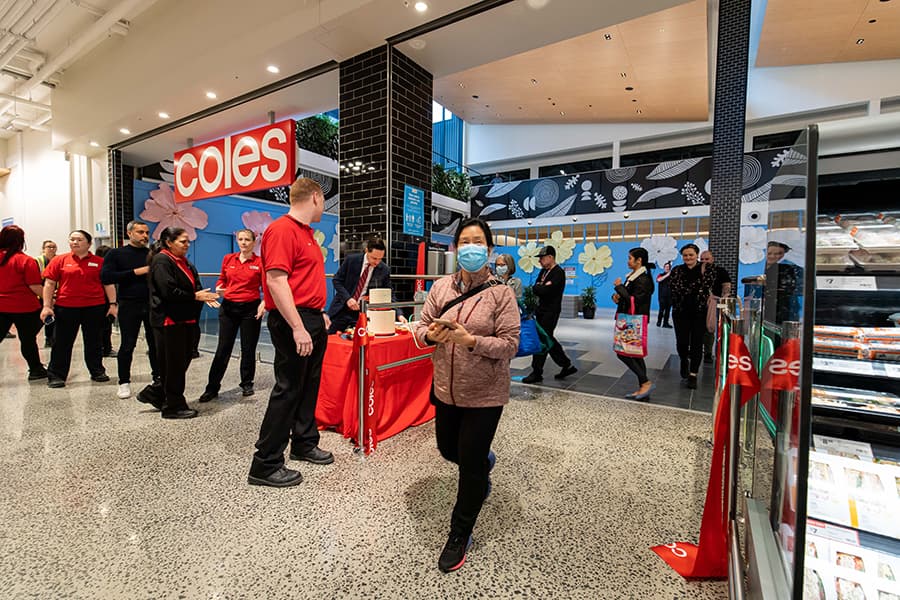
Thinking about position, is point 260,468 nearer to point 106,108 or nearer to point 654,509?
point 654,509

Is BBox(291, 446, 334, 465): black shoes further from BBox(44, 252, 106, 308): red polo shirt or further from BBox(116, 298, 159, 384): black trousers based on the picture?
BBox(44, 252, 106, 308): red polo shirt

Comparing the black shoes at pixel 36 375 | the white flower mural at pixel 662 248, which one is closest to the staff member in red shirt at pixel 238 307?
the black shoes at pixel 36 375

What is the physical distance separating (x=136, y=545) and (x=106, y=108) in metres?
7.54

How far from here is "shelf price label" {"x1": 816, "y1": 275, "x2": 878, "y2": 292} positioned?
3.88 ft

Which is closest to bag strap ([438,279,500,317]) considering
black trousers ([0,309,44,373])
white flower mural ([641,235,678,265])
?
black trousers ([0,309,44,373])

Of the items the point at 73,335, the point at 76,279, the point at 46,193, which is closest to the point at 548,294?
the point at 76,279

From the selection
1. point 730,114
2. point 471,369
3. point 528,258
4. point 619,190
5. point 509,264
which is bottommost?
point 471,369

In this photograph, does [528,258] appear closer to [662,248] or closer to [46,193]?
[662,248]

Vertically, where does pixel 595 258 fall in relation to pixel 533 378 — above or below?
above

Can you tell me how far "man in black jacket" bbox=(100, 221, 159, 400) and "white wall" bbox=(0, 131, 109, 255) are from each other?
577 centimetres

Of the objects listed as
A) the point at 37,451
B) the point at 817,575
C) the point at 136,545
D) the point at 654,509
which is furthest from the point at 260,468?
the point at 817,575

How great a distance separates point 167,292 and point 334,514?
7.14 feet

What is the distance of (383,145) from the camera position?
14.4 ft

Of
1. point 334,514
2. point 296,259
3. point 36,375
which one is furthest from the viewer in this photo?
point 36,375
